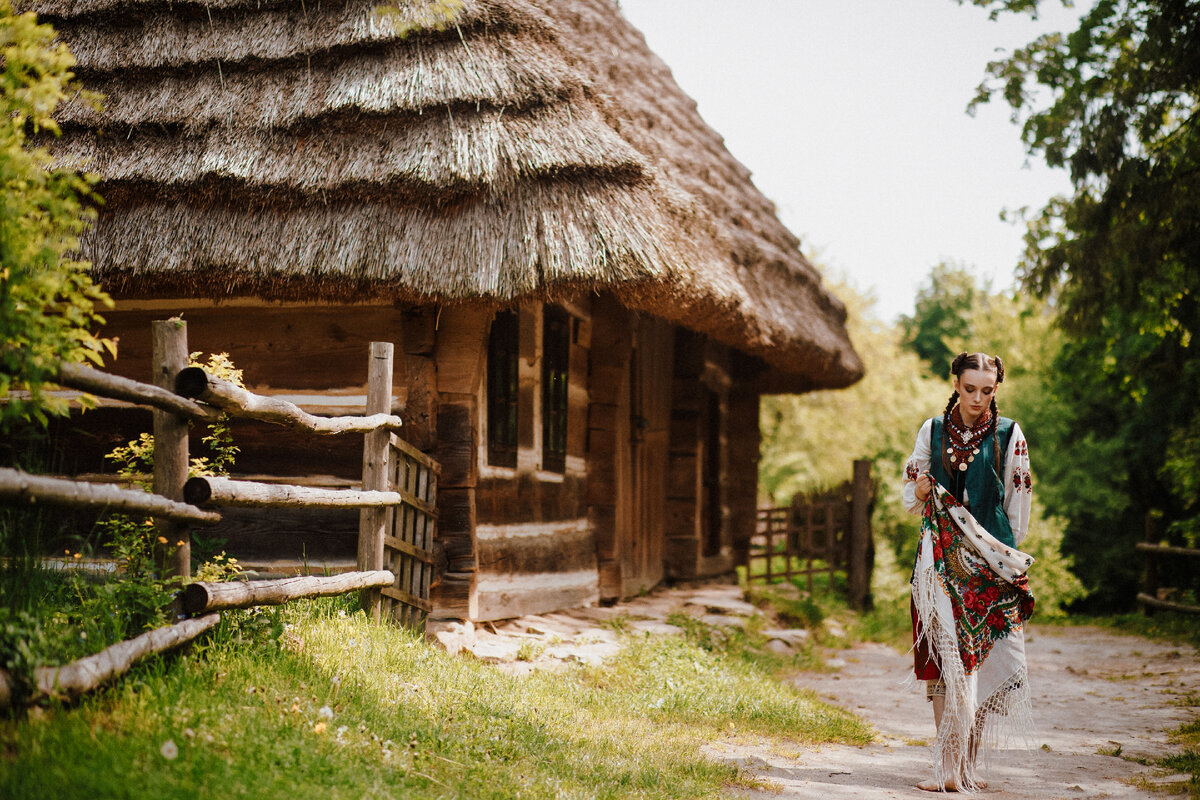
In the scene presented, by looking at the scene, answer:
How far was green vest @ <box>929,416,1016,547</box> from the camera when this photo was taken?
382 centimetres

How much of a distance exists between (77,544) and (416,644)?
2542mm

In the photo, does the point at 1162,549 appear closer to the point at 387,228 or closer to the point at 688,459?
the point at 688,459

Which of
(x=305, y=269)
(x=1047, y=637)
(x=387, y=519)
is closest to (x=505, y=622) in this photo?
(x=387, y=519)

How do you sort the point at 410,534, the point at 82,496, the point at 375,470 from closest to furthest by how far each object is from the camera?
the point at 82,496 → the point at 375,470 → the point at 410,534

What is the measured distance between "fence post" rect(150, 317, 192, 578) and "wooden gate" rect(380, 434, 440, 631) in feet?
4.95

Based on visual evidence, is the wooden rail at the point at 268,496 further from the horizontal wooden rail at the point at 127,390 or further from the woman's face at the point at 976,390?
the woman's face at the point at 976,390

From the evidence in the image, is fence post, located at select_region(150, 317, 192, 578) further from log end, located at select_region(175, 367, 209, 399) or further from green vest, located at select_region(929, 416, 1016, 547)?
green vest, located at select_region(929, 416, 1016, 547)

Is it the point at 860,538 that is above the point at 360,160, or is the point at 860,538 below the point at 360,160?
below

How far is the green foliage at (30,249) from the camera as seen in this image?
276 centimetres

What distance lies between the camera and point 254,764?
9.23ft

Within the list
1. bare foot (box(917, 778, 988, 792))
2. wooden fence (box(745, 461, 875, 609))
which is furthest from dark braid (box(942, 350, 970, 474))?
wooden fence (box(745, 461, 875, 609))

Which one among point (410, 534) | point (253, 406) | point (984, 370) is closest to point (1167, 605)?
point (984, 370)

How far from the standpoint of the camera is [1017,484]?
3.85 metres

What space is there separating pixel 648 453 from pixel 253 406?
5.98 m
